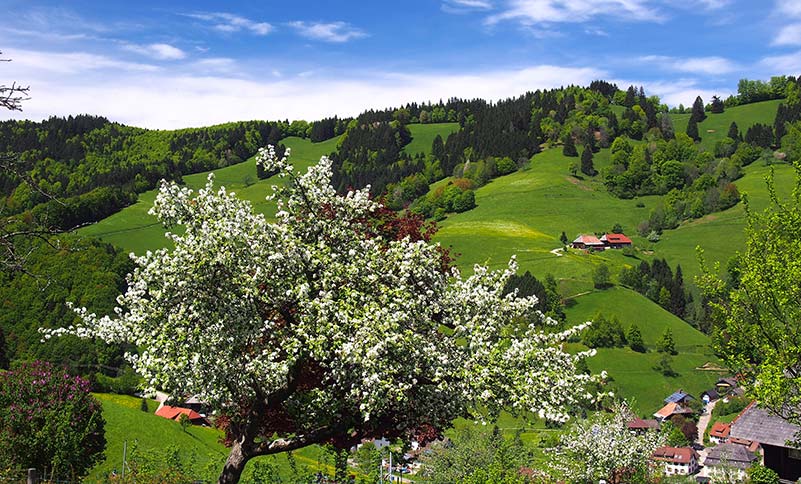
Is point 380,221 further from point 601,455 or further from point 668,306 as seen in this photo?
point 668,306

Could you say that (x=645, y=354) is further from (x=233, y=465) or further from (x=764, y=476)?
(x=233, y=465)

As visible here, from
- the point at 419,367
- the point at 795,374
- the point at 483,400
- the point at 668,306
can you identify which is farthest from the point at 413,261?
the point at 668,306

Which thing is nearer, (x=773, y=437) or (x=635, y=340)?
(x=773, y=437)

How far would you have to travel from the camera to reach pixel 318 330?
13492 mm

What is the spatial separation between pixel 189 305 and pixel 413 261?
4705mm

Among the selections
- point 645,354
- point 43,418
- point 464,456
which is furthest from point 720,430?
point 43,418

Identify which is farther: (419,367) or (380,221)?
(380,221)

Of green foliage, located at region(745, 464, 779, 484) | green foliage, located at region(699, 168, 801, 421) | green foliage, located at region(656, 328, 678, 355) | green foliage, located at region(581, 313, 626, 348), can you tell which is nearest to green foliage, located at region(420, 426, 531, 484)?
green foliage, located at region(745, 464, 779, 484)

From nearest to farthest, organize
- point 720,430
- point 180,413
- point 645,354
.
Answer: point 180,413 → point 720,430 → point 645,354

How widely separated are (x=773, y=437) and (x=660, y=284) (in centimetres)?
15901

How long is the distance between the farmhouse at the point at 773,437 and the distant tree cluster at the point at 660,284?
152m

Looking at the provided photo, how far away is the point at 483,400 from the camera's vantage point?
45.4ft

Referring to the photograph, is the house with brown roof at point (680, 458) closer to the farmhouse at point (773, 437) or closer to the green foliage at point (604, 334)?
the green foliage at point (604, 334)

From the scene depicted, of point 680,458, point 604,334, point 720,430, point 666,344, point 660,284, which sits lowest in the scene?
point 720,430
